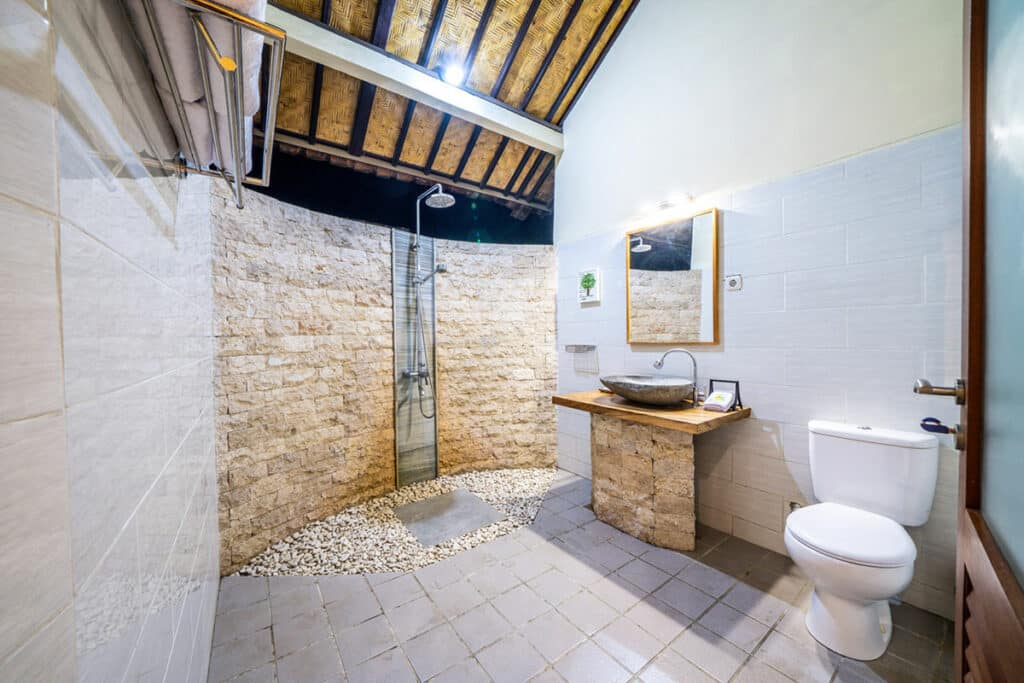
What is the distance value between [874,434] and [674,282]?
4.13 ft

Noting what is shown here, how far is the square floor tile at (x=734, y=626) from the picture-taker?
152 centimetres

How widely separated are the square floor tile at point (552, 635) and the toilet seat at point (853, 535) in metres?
1.00

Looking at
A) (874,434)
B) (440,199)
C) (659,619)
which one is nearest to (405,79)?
(440,199)

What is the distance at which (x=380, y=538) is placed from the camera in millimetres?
2281

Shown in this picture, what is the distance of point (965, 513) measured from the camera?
768 millimetres

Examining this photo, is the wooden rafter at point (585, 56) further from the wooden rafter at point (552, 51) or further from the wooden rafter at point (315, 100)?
the wooden rafter at point (315, 100)

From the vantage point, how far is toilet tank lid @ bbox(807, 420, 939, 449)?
156cm

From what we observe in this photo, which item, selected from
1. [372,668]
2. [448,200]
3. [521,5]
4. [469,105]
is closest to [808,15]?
[521,5]

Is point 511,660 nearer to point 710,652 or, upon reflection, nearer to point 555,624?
point 555,624

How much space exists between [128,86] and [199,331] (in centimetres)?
103

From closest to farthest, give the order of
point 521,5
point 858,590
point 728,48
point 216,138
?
1. point 216,138
2. point 858,590
3. point 728,48
4. point 521,5

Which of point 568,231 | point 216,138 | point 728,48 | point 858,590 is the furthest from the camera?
point 568,231

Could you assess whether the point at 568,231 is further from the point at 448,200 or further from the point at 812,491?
the point at 812,491

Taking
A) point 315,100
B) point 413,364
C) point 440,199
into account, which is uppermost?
point 315,100
